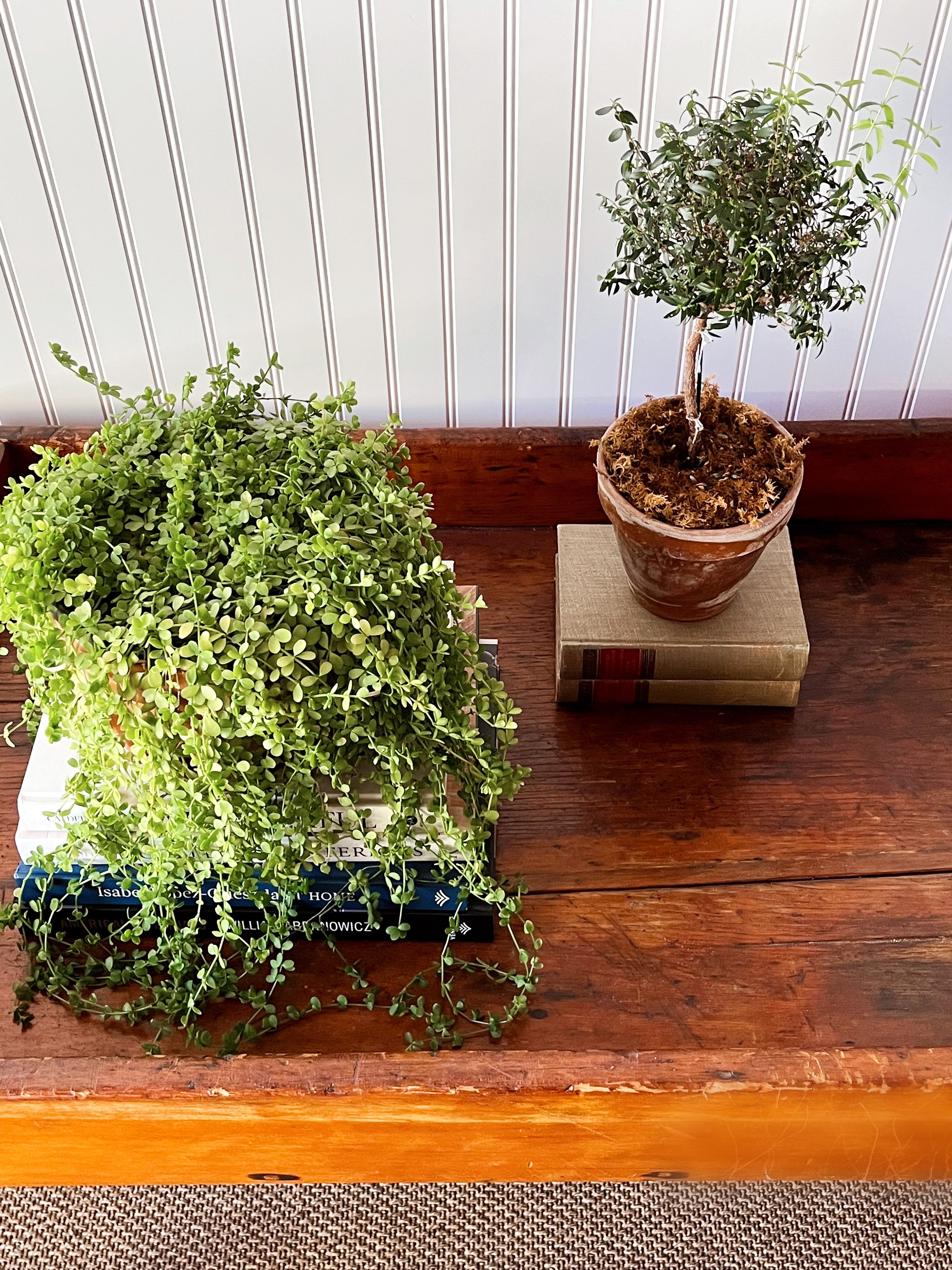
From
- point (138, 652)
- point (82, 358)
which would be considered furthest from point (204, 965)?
point (82, 358)

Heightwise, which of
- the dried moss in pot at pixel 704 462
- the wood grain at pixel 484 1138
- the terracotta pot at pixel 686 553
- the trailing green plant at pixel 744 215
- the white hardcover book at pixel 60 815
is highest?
the trailing green plant at pixel 744 215

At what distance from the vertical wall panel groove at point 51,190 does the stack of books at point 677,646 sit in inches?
23.1

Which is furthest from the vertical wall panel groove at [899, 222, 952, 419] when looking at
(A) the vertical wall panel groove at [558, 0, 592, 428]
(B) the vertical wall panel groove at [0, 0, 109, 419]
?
(B) the vertical wall panel groove at [0, 0, 109, 419]

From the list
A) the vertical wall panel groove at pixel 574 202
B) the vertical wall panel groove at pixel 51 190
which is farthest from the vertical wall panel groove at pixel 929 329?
the vertical wall panel groove at pixel 51 190

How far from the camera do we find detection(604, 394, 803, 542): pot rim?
1.03m

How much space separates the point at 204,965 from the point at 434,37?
0.88 metres

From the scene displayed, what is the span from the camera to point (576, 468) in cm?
132

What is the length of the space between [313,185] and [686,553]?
545 mm

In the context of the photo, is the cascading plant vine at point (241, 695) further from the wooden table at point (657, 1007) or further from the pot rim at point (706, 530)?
the pot rim at point (706, 530)

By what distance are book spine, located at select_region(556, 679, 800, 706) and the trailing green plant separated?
1.18 feet

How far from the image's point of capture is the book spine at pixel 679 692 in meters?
1.16

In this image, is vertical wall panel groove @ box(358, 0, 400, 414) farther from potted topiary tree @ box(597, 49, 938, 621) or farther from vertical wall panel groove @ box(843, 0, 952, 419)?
vertical wall panel groove @ box(843, 0, 952, 419)

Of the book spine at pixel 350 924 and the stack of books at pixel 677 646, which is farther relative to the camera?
the stack of books at pixel 677 646

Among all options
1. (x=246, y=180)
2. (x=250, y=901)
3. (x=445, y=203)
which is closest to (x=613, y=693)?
(x=250, y=901)
